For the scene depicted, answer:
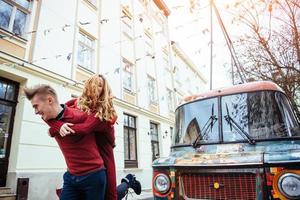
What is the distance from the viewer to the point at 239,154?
10.3ft

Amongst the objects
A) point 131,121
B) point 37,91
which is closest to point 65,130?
point 37,91

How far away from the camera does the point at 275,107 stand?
3.94 metres

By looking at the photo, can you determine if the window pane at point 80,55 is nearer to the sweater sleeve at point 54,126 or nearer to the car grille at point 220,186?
the car grille at point 220,186

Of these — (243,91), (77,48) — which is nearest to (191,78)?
(77,48)

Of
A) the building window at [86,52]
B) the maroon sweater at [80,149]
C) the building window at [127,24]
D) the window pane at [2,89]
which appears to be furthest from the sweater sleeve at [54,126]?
the building window at [127,24]

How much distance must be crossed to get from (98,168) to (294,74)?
14536mm

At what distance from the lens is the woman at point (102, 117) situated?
7.56 feet

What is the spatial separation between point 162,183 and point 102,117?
62.4 inches

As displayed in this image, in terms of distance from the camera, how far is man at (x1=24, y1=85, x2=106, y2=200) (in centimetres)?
222

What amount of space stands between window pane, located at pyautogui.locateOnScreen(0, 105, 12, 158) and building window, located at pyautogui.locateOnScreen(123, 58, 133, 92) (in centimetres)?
694

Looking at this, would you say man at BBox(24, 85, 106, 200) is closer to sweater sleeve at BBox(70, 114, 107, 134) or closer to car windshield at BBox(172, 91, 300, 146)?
sweater sleeve at BBox(70, 114, 107, 134)

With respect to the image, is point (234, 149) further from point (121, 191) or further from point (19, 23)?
point (19, 23)

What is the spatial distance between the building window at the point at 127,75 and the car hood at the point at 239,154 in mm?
10918

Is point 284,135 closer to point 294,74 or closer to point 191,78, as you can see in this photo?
point 294,74
